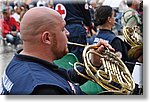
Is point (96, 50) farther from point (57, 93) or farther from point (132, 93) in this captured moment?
point (57, 93)

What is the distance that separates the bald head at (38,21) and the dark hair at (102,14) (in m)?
0.28

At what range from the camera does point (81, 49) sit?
2.25m

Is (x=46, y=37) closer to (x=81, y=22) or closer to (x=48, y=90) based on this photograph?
(x=81, y=22)

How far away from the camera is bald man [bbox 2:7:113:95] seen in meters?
1.52

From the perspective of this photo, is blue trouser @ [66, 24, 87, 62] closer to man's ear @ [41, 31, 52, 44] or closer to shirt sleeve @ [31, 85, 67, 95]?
man's ear @ [41, 31, 52, 44]

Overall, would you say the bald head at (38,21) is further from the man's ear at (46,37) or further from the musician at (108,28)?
the musician at (108,28)

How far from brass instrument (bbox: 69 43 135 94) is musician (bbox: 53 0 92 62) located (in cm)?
7

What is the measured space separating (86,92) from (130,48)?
16.6 inches

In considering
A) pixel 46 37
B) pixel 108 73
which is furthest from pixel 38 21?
pixel 108 73

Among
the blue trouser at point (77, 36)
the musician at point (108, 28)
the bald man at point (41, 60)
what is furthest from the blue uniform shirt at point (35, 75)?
the musician at point (108, 28)

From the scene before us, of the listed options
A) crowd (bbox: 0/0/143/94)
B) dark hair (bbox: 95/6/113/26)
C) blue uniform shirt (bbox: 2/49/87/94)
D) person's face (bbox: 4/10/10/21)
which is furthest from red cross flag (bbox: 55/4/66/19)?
blue uniform shirt (bbox: 2/49/87/94)

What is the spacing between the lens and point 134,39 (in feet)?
7.39

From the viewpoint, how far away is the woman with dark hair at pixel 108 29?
7.36 ft

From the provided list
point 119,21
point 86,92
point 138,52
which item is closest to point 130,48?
point 138,52
